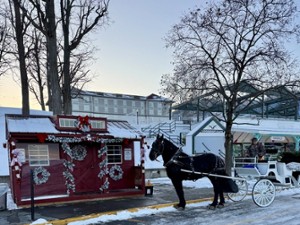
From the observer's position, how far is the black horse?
9.95 m

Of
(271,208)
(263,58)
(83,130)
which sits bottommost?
(271,208)

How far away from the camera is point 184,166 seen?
10055 millimetres

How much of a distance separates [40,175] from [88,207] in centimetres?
190

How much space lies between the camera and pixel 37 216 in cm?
906

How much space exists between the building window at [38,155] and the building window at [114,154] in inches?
90.6

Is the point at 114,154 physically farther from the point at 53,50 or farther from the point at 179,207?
the point at 53,50

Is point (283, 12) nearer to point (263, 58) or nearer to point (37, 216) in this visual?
point (263, 58)

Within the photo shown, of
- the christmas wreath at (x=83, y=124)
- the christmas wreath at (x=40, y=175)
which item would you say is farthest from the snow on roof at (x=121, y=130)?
the christmas wreath at (x=40, y=175)

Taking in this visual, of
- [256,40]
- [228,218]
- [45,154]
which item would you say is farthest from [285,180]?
[45,154]

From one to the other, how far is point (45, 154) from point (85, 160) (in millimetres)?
1377

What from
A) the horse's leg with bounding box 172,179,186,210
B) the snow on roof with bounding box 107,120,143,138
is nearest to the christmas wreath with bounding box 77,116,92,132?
the snow on roof with bounding box 107,120,143,138

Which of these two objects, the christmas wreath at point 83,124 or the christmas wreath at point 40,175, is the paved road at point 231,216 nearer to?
the christmas wreath at point 40,175

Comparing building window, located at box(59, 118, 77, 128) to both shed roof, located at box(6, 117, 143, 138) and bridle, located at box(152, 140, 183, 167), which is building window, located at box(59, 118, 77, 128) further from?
bridle, located at box(152, 140, 183, 167)

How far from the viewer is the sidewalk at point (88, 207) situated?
29.3 feet
